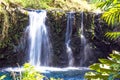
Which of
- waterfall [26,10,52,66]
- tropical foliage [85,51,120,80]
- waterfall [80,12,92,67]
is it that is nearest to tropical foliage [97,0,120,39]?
tropical foliage [85,51,120,80]

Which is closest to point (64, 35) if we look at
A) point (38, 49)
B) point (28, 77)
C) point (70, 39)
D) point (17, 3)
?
point (70, 39)

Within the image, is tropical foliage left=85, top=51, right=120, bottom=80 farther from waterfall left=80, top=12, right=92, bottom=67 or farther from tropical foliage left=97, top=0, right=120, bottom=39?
waterfall left=80, top=12, right=92, bottom=67

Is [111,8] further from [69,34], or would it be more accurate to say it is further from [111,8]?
[69,34]

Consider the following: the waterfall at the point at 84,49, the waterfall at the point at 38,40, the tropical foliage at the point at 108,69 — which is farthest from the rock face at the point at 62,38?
the tropical foliage at the point at 108,69

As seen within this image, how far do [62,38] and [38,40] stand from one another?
122 centimetres

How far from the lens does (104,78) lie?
1274 mm

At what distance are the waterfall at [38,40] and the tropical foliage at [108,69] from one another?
53.3 ft

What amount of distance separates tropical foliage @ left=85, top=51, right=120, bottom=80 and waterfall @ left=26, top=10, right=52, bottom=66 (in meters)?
16.2

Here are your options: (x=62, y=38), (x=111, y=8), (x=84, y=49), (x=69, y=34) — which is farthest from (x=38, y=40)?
(x=111, y=8)

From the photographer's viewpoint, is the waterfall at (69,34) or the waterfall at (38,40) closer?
the waterfall at (38,40)

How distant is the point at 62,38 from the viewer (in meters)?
17.8

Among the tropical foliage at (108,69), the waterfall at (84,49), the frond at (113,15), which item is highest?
→ the frond at (113,15)

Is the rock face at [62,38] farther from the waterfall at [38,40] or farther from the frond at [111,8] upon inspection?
the frond at [111,8]

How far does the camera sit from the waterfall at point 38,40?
1766 cm
